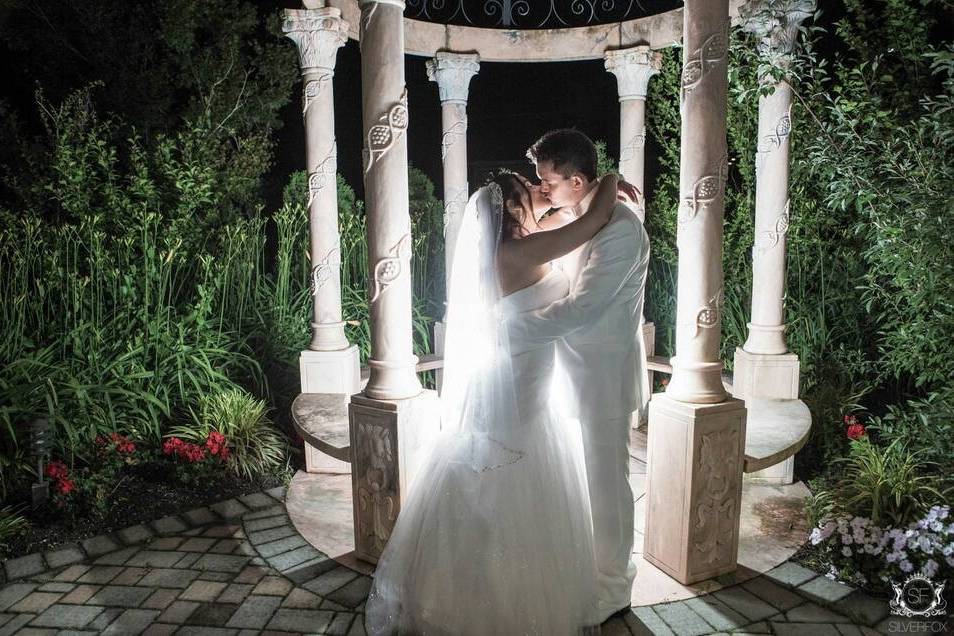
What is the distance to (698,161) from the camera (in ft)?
13.0

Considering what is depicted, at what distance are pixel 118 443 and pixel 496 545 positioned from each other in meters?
3.64

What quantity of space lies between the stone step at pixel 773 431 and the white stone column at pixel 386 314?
6.93 ft

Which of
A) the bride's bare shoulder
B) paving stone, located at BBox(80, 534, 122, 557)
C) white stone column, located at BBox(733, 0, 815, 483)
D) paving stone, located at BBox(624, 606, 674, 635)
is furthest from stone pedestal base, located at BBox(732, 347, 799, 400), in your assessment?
paving stone, located at BBox(80, 534, 122, 557)

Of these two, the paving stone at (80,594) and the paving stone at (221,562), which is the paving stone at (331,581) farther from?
the paving stone at (80,594)

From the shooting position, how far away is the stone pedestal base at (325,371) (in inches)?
249

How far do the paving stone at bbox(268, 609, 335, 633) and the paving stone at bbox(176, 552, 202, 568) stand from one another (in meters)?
0.95

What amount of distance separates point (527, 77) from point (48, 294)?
26.0 ft

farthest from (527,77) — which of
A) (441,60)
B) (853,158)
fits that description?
(853,158)

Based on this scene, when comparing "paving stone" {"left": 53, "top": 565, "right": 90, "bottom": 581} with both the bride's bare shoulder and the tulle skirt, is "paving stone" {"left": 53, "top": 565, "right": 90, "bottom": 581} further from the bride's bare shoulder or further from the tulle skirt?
the bride's bare shoulder

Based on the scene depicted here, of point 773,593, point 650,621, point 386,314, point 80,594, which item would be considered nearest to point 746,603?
point 773,593

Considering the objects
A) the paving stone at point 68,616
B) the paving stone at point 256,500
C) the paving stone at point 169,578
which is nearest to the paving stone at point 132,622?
the paving stone at point 68,616

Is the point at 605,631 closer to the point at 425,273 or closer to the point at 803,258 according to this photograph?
the point at 803,258

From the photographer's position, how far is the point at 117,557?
14.9 ft

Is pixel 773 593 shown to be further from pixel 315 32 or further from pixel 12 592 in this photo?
pixel 315 32
